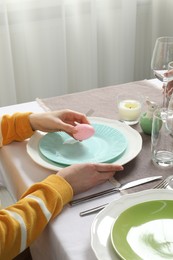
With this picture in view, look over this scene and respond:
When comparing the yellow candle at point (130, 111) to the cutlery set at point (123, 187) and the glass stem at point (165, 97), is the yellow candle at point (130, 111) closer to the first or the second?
the glass stem at point (165, 97)

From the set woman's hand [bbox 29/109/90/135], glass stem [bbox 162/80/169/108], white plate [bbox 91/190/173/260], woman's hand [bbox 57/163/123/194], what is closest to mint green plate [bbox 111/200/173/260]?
white plate [bbox 91/190/173/260]

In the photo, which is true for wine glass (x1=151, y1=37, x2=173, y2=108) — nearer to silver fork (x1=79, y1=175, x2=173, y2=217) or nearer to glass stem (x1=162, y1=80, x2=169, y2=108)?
glass stem (x1=162, y1=80, x2=169, y2=108)

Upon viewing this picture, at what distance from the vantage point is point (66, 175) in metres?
0.83

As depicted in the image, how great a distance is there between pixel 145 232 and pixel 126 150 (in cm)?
28

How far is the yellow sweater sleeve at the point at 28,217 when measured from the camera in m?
0.74

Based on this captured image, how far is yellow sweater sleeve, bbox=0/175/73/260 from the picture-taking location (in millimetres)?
743

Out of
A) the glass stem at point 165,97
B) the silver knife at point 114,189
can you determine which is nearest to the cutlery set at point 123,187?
the silver knife at point 114,189

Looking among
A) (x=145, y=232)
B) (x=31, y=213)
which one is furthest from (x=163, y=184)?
(x=31, y=213)

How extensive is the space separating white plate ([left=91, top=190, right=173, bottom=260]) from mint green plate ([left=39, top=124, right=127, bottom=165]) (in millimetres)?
153

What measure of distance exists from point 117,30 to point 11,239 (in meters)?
1.63

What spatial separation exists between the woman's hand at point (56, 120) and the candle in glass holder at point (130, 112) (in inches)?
4.5

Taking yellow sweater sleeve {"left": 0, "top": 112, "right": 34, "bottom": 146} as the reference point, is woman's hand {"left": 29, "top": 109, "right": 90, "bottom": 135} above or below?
above

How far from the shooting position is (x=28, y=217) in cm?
76

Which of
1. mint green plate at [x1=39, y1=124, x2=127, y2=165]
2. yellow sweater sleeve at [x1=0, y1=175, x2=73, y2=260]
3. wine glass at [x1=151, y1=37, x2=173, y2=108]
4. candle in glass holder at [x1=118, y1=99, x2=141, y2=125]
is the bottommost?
yellow sweater sleeve at [x1=0, y1=175, x2=73, y2=260]
